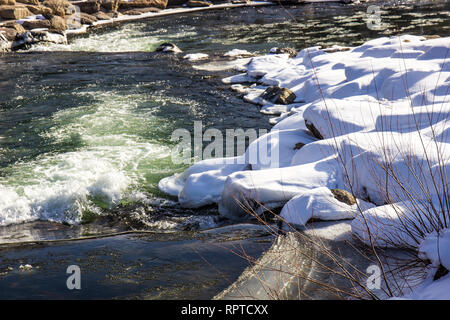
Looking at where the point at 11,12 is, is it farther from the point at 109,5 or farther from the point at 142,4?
the point at 142,4

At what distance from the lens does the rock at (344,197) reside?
481cm

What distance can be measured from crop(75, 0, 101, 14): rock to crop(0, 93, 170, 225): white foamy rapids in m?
18.7

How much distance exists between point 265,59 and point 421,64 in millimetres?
6299

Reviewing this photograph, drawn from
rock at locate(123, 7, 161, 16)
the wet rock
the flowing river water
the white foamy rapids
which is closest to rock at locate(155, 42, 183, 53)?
the flowing river water

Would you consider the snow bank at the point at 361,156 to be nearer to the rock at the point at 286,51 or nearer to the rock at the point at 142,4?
the rock at the point at 286,51

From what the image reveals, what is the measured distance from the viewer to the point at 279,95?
10.1 meters

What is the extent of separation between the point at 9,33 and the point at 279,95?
13667 millimetres

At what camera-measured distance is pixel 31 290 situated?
3.91 metres

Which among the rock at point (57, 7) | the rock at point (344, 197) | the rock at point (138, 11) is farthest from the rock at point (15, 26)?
the rock at point (344, 197)

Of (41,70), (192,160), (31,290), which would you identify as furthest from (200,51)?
(31,290)

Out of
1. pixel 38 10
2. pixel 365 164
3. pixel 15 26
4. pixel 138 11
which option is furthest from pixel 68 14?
pixel 365 164

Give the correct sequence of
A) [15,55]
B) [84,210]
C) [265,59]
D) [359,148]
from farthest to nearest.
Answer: [15,55] → [265,59] → [84,210] → [359,148]

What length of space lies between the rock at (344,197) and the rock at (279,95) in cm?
531
